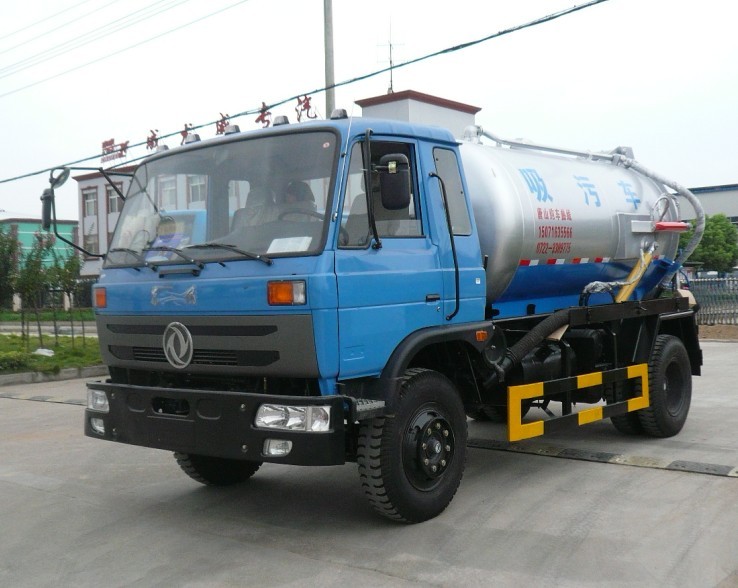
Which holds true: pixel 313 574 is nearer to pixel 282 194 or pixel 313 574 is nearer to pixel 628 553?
pixel 628 553

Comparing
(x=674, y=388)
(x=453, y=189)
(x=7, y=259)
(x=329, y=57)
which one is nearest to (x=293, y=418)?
(x=453, y=189)

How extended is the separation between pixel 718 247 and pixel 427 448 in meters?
51.7

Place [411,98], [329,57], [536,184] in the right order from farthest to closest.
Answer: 1. [411,98]
2. [329,57]
3. [536,184]

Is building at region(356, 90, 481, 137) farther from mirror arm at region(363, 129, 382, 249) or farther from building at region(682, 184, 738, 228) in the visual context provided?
building at region(682, 184, 738, 228)

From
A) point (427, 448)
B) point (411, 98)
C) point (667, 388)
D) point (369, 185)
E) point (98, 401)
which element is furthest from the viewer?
point (411, 98)

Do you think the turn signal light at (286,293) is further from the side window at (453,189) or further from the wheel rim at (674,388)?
the wheel rim at (674,388)

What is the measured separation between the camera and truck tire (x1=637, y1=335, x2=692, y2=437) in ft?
25.2

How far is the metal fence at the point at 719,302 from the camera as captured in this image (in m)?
22.5

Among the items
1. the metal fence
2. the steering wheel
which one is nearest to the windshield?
the steering wheel

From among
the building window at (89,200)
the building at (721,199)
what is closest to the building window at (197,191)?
the building window at (89,200)

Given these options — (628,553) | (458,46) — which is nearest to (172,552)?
(628,553)

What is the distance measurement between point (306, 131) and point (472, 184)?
1632 mm

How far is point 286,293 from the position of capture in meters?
4.66

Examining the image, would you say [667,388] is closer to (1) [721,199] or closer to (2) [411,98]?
(2) [411,98]
